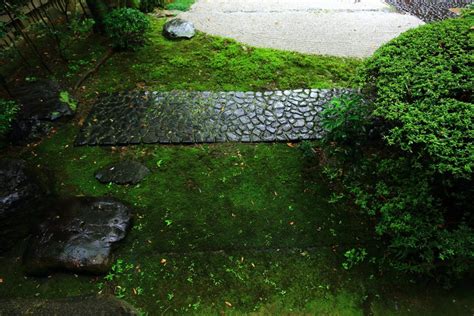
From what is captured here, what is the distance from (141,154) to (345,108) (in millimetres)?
3025

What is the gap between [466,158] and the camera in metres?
Result: 2.89

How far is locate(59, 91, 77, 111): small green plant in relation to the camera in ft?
19.2

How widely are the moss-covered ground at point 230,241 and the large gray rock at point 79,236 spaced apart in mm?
140

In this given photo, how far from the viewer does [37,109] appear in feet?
18.6

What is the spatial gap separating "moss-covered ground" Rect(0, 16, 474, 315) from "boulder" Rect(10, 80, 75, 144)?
236 mm

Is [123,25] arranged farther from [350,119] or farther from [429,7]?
[429,7]

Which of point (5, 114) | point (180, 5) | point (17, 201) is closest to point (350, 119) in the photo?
point (17, 201)

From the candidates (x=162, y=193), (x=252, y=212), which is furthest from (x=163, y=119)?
(x=252, y=212)

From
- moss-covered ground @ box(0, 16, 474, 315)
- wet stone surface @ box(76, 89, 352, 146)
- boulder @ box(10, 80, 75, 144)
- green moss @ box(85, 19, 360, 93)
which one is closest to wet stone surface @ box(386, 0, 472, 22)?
green moss @ box(85, 19, 360, 93)

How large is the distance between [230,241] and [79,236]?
1748 mm

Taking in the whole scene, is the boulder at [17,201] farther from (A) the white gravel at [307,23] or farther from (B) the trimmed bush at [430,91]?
(A) the white gravel at [307,23]

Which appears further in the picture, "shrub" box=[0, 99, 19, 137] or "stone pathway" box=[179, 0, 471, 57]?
"stone pathway" box=[179, 0, 471, 57]

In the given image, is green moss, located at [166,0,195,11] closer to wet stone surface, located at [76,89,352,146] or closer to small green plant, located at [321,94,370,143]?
wet stone surface, located at [76,89,352,146]

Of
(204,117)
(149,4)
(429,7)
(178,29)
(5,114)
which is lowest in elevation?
(429,7)
